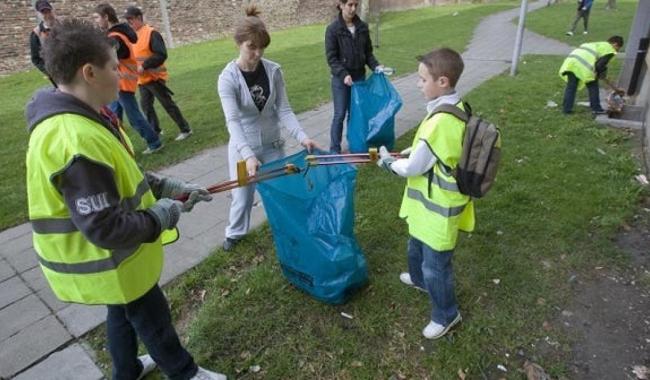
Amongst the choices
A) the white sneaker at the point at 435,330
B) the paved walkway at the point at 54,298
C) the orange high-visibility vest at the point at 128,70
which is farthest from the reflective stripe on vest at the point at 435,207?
the orange high-visibility vest at the point at 128,70

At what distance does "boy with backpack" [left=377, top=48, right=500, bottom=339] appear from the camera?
2.05 m

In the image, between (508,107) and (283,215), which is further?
(508,107)

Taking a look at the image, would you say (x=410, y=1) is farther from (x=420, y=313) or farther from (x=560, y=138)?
(x=420, y=313)

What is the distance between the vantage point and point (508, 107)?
6.50 m

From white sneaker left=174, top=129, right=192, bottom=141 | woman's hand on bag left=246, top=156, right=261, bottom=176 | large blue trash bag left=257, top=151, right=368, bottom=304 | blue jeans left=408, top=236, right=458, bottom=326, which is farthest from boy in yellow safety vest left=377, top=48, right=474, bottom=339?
white sneaker left=174, top=129, right=192, bottom=141

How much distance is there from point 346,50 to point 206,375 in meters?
3.57

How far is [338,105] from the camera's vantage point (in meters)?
4.93

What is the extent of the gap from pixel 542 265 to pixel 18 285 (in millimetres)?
3816

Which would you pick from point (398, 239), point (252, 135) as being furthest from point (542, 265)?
point (252, 135)

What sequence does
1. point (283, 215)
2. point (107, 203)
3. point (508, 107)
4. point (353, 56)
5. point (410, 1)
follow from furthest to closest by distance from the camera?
point (410, 1) < point (508, 107) < point (353, 56) < point (283, 215) < point (107, 203)

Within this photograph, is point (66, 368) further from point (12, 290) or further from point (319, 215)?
point (319, 215)

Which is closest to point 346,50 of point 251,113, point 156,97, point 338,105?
point 338,105

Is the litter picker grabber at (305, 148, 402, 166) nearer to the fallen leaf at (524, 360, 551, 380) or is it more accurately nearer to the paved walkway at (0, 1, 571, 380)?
the fallen leaf at (524, 360, 551, 380)

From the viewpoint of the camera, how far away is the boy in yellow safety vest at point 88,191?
4.71 feet
